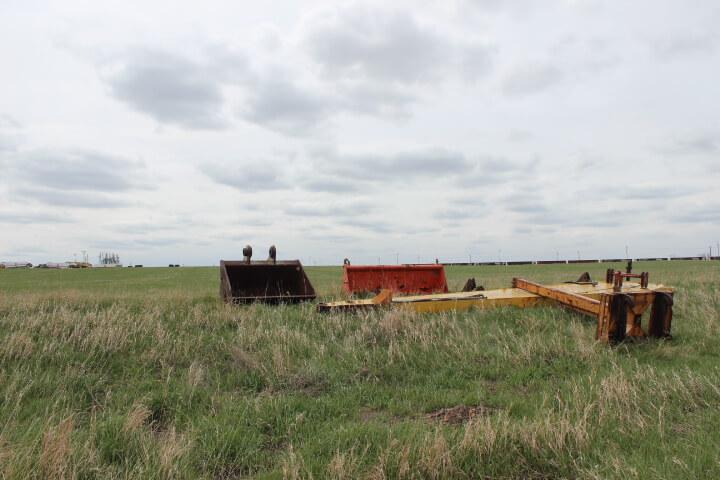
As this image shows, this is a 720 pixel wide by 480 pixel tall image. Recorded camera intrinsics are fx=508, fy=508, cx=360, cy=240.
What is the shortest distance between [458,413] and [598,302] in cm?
377

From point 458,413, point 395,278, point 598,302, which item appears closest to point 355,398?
point 458,413

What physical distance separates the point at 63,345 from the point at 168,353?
4.71 feet

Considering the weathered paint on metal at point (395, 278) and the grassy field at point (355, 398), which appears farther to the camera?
the weathered paint on metal at point (395, 278)

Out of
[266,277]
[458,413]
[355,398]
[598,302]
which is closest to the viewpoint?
[458,413]

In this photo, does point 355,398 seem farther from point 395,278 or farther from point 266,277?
point 395,278

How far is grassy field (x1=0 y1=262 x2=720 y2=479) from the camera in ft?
11.6

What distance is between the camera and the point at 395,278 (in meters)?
13.8

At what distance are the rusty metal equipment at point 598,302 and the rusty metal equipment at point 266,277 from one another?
3844mm

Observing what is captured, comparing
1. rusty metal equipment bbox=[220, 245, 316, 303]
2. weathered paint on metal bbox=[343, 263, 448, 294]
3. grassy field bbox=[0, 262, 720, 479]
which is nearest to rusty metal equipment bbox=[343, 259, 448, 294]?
weathered paint on metal bbox=[343, 263, 448, 294]

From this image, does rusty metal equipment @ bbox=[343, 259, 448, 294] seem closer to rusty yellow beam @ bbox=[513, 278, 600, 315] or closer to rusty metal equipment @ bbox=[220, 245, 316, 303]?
rusty metal equipment @ bbox=[220, 245, 316, 303]

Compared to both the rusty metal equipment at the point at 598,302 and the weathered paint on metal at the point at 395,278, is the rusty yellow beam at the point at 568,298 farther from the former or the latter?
the weathered paint on metal at the point at 395,278

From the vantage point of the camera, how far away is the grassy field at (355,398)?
Result: 11.6ft

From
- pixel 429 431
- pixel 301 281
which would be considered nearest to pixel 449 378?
pixel 429 431

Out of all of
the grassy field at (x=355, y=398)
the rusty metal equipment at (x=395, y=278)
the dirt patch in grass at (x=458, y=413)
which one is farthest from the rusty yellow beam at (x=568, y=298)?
the rusty metal equipment at (x=395, y=278)
